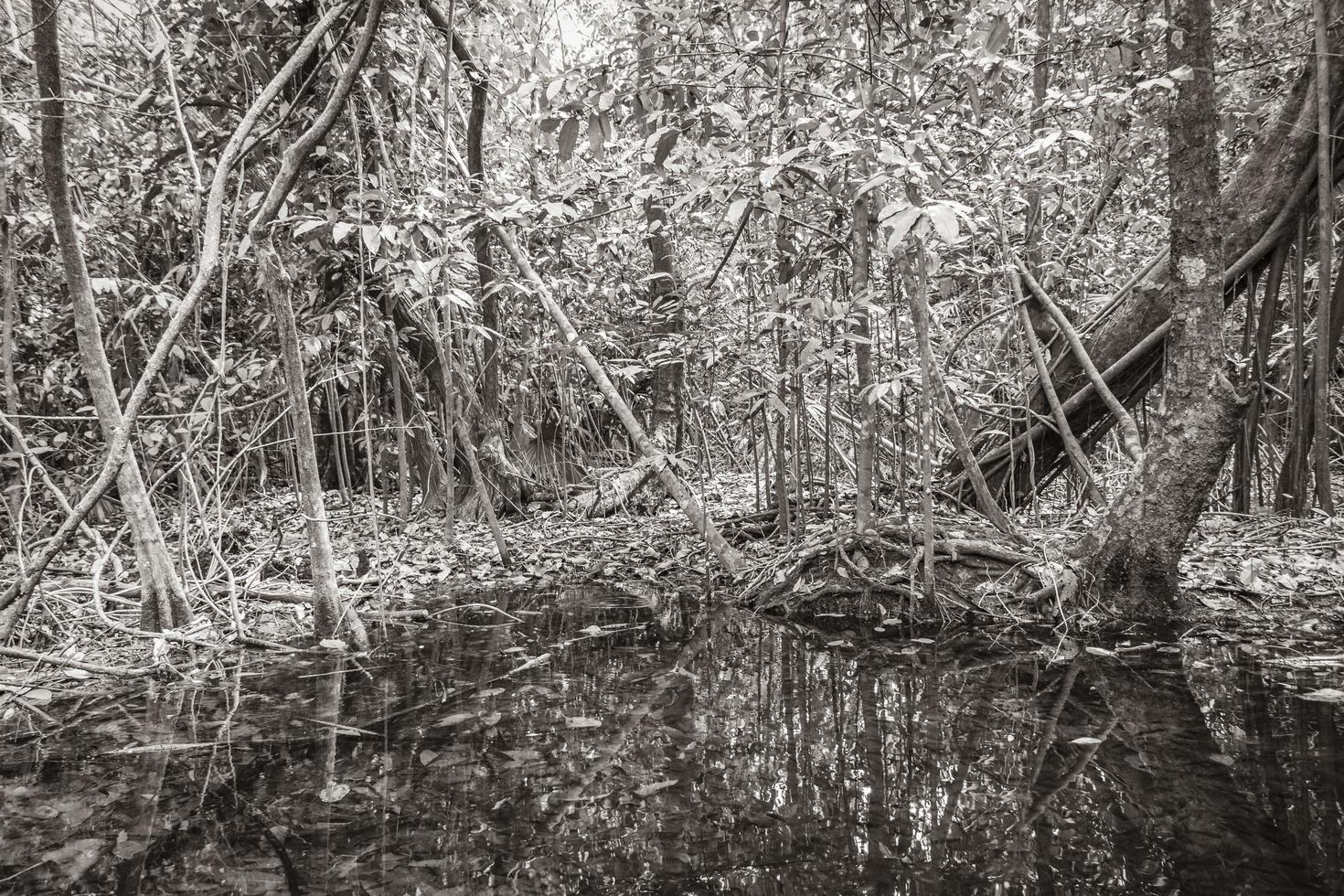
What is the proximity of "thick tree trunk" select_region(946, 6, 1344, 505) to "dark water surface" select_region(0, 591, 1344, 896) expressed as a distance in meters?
2.37

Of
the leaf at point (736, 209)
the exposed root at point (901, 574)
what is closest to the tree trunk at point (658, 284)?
the leaf at point (736, 209)

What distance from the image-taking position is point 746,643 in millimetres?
3854

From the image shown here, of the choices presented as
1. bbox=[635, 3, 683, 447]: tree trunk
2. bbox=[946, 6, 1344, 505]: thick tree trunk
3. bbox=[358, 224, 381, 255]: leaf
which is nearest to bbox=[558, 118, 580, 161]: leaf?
bbox=[635, 3, 683, 447]: tree trunk

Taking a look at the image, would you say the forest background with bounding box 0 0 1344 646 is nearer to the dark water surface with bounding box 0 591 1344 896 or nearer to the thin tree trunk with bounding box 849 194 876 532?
the thin tree trunk with bounding box 849 194 876 532

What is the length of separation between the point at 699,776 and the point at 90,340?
3197 mm

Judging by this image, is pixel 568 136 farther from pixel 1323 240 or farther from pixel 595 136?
pixel 1323 240

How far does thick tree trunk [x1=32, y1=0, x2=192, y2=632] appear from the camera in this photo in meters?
3.10

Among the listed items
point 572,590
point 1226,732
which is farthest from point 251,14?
point 1226,732

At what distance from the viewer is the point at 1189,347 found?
136 inches

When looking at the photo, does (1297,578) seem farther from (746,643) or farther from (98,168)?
(98,168)

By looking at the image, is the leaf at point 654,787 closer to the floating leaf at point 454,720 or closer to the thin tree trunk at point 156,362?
the floating leaf at point 454,720

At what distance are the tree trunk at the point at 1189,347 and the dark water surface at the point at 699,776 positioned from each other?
58 cm

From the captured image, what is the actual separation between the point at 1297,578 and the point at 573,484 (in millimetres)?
5969

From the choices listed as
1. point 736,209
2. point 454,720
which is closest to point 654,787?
point 454,720
